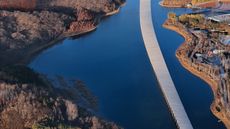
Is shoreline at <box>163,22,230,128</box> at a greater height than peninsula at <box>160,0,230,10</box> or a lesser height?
lesser

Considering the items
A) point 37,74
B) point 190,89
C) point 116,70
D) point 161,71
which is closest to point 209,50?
point 161,71

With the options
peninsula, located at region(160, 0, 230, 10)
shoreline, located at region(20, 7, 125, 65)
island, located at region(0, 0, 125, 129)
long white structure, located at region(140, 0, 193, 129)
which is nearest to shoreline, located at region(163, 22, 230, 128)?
long white structure, located at region(140, 0, 193, 129)

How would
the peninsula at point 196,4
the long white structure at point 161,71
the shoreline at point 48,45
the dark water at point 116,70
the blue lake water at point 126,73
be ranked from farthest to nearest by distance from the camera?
the peninsula at point 196,4
the shoreline at point 48,45
the dark water at point 116,70
the blue lake water at point 126,73
the long white structure at point 161,71

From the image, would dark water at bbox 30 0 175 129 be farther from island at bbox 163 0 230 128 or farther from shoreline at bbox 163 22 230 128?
island at bbox 163 0 230 128

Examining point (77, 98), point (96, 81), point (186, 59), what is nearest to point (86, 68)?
point (96, 81)

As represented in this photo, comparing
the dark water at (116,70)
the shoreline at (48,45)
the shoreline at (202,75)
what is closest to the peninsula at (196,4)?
the dark water at (116,70)

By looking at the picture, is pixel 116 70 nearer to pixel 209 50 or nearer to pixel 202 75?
pixel 202 75

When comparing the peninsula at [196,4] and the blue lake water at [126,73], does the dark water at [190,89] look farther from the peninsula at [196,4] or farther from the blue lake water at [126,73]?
the peninsula at [196,4]
